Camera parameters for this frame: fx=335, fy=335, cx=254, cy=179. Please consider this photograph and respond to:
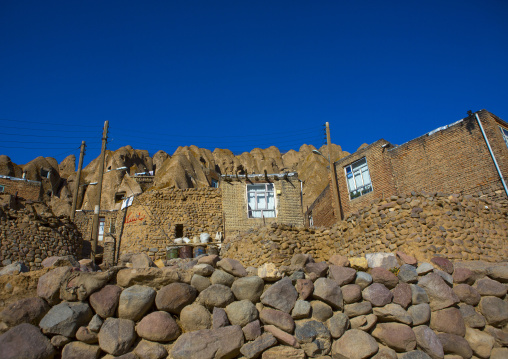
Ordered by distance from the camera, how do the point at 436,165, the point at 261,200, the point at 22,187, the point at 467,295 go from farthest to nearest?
the point at 22,187
the point at 261,200
the point at 436,165
the point at 467,295

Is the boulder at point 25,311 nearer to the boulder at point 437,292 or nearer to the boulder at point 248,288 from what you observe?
the boulder at point 248,288

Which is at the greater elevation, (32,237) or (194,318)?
(32,237)

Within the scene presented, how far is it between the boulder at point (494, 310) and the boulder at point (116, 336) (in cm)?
483

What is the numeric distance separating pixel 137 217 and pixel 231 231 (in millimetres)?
6221

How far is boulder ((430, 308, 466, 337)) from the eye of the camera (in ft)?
15.0

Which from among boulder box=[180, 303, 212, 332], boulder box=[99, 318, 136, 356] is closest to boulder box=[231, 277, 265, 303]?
boulder box=[180, 303, 212, 332]

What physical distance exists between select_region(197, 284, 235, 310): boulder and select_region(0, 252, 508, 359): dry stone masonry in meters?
0.01

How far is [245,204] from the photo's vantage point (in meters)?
21.0

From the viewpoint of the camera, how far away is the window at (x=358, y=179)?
18.3 metres

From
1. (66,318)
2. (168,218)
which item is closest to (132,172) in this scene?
(168,218)

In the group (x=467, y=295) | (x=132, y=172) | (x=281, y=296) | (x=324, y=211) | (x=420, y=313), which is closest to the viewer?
(x=281, y=296)

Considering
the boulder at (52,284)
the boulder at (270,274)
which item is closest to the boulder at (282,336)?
the boulder at (270,274)

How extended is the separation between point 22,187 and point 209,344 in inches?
1706

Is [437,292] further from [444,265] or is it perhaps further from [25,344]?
[25,344]
